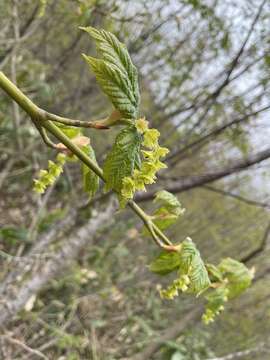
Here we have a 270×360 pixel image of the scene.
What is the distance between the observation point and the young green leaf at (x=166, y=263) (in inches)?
37.2

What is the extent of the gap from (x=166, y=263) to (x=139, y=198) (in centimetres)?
133

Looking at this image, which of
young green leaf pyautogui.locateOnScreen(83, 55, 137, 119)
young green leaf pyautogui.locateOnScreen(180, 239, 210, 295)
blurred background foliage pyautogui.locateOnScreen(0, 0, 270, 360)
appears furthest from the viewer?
blurred background foliage pyautogui.locateOnScreen(0, 0, 270, 360)

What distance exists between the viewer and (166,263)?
970 mm

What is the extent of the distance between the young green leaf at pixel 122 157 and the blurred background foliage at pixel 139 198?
4.03 feet

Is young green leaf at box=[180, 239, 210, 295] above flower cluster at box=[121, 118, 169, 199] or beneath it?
beneath

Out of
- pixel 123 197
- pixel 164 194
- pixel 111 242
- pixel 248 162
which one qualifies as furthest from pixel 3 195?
pixel 123 197

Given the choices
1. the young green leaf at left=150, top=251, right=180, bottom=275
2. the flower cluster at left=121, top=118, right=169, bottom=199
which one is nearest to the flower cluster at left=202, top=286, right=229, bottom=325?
the young green leaf at left=150, top=251, right=180, bottom=275

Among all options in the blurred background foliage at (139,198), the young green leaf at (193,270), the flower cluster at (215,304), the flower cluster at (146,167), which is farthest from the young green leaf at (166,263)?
the blurred background foliage at (139,198)

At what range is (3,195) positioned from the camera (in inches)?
148

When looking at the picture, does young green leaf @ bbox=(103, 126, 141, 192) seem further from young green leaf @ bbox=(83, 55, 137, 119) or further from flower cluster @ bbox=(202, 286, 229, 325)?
flower cluster @ bbox=(202, 286, 229, 325)

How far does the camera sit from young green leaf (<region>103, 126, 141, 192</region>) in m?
0.60

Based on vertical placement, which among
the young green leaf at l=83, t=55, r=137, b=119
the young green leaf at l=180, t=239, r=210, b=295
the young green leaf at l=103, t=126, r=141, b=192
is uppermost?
the young green leaf at l=83, t=55, r=137, b=119

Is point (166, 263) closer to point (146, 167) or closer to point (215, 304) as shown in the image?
point (215, 304)

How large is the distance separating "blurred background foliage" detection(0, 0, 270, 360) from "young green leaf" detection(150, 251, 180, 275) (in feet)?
3.14
